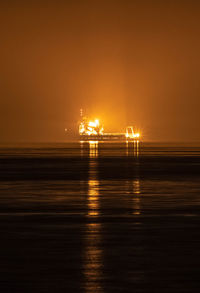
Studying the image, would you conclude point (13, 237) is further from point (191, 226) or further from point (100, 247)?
point (191, 226)

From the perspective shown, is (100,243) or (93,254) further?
(100,243)

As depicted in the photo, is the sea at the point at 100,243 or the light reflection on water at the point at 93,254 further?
the sea at the point at 100,243

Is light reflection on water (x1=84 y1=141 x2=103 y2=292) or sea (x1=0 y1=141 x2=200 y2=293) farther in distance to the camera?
sea (x1=0 y1=141 x2=200 y2=293)

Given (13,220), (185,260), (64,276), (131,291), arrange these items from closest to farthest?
(131,291) < (64,276) < (185,260) < (13,220)

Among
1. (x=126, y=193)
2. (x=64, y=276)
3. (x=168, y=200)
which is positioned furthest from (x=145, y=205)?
(x=64, y=276)

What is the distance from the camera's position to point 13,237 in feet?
54.4

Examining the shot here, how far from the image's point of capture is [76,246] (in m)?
15.2

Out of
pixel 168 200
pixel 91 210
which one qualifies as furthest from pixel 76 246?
pixel 168 200

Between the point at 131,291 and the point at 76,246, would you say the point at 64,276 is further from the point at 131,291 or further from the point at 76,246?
the point at 76,246

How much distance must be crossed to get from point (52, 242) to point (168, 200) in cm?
1216

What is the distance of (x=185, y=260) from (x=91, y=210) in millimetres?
11008

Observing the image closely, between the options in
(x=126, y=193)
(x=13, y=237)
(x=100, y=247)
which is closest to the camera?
(x=100, y=247)

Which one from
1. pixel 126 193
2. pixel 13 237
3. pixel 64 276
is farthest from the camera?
pixel 126 193

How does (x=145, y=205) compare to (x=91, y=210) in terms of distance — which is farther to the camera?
(x=145, y=205)
